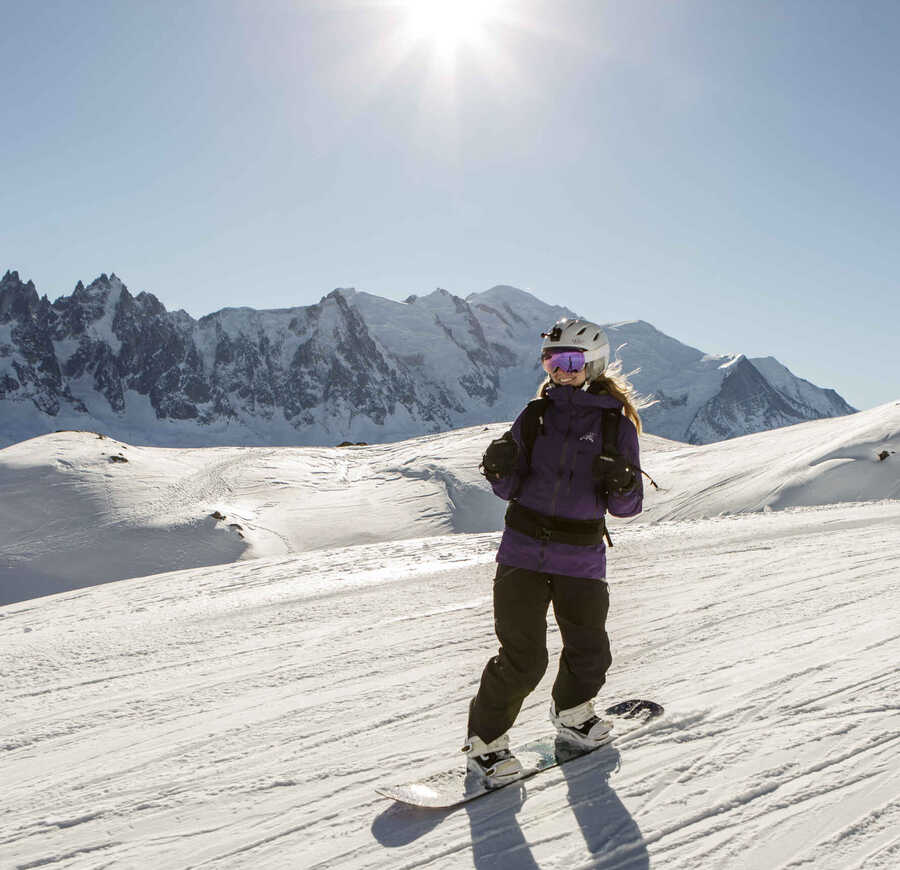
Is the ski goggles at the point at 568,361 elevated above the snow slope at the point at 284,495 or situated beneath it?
elevated above

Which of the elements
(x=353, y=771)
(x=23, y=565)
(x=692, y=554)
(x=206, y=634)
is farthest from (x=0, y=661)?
(x=23, y=565)

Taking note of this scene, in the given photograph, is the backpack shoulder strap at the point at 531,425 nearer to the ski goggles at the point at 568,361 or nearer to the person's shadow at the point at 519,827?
the ski goggles at the point at 568,361

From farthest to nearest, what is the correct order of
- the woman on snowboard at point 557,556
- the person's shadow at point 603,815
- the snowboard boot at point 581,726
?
the snowboard boot at point 581,726
the woman on snowboard at point 557,556
the person's shadow at point 603,815

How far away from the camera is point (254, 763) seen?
353 cm

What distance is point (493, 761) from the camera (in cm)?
322

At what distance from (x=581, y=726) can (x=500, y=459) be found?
135cm

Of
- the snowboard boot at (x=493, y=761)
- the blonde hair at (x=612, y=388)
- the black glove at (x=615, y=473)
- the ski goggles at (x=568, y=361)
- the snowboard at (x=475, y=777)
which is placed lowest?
the snowboard at (x=475, y=777)

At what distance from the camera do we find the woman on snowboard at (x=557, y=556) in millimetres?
3285

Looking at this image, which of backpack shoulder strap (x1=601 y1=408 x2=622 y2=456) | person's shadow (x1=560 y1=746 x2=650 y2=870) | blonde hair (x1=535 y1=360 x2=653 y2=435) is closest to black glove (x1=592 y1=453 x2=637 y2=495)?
backpack shoulder strap (x1=601 y1=408 x2=622 y2=456)

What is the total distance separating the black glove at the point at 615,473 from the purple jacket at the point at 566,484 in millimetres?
82

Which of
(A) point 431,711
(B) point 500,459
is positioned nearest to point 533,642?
(B) point 500,459

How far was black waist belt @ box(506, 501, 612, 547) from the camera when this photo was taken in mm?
3338

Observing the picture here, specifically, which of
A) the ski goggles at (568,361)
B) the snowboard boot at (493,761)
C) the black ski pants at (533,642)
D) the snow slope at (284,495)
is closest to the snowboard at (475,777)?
the snowboard boot at (493,761)

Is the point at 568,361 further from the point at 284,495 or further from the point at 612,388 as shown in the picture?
the point at 284,495
